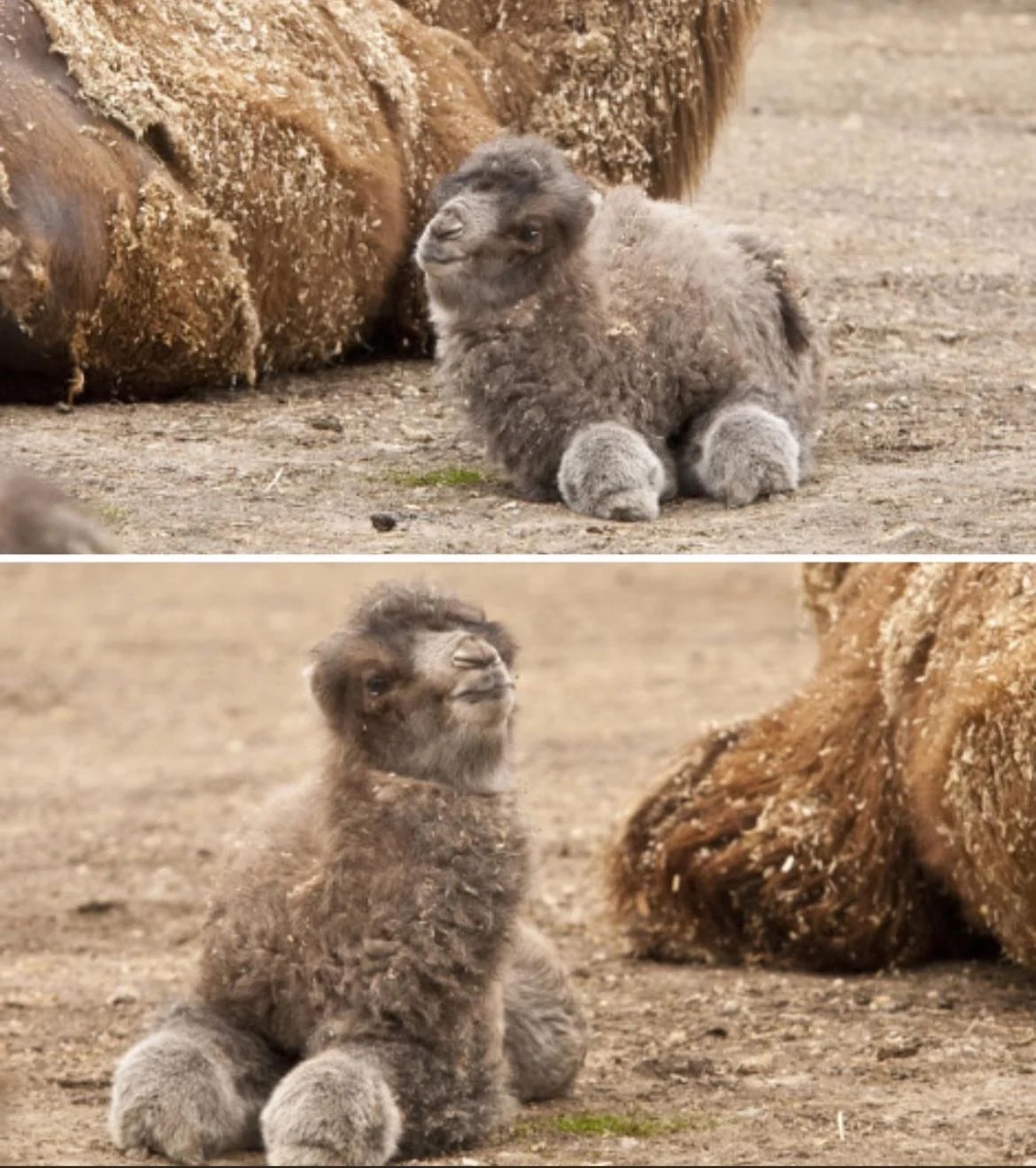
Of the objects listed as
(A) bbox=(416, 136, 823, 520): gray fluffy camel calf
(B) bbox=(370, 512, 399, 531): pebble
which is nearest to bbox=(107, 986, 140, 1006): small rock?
(B) bbox=(370, 512, 399, 531): pebble

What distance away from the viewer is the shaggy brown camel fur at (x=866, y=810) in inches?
223

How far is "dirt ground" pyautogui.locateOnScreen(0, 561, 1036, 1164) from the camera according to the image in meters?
4.70

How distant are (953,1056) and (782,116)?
8.33 metres

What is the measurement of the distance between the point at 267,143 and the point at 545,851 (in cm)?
214

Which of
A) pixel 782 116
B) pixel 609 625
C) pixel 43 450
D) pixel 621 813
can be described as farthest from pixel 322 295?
pixel 782 116

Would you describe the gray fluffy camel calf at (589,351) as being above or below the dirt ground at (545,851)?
above

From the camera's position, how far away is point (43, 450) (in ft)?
20.4

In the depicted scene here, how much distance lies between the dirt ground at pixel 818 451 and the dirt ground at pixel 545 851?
15.1 inches

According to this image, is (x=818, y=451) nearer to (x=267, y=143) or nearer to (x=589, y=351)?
(x=589, y=351)

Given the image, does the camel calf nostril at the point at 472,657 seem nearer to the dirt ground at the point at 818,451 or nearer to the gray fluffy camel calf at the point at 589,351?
Answer: the dirt ground at the point at 818,451

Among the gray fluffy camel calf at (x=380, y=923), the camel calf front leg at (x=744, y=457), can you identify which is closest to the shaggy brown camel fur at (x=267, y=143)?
the camel calf front leg at (x=744, y=457)

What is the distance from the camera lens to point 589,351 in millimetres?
6012

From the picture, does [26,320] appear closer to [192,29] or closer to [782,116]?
[192,29]

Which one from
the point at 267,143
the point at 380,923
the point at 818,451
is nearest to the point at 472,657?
the point at 380,923
